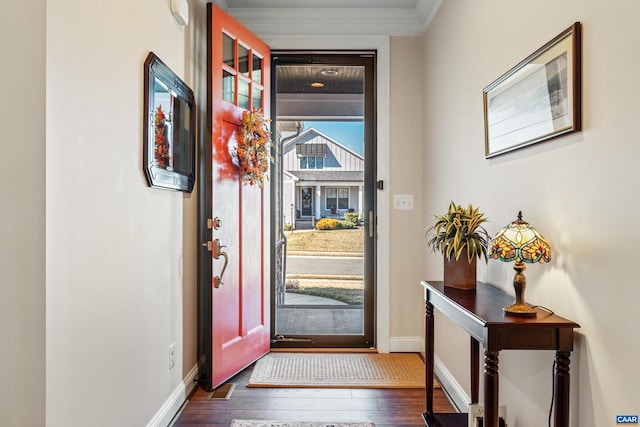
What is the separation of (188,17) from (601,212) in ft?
7.61

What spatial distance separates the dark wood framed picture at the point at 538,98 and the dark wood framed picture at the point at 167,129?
1.58 meters

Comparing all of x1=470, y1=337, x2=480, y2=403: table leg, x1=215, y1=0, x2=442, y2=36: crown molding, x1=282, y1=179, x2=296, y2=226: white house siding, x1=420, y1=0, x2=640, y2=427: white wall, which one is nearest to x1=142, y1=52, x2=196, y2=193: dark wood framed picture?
x1=282, y1=179, x2=296, y2=226: white house siding

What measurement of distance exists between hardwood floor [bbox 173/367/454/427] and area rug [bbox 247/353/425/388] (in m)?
0.08

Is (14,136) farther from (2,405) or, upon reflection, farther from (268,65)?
(268,65)

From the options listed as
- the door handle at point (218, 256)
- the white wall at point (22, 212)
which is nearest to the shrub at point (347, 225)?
the door handle at point (218, 256)

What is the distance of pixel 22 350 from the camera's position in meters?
1.16

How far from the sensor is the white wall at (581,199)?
3.60 ft

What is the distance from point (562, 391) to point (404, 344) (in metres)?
2.09

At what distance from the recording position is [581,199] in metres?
1.28

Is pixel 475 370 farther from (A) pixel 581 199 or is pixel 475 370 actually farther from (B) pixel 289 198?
(B) pixel 289 198

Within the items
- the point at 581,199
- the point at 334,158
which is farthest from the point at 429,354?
the point at 334,158

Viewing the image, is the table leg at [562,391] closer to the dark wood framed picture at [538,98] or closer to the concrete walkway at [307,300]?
the dark wood framed picture at [538,98]

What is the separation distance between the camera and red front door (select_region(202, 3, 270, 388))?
254 cm

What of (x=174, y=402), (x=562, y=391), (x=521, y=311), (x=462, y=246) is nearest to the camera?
(x=562, y=391)
